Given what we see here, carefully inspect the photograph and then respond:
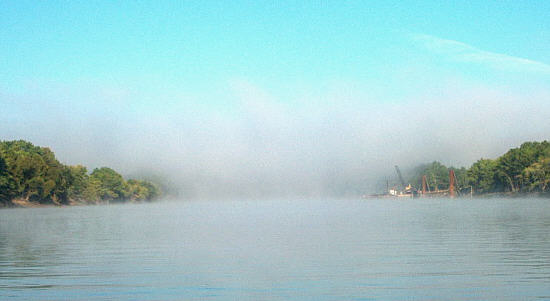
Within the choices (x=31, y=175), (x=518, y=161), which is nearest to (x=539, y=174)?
(x=518, y=161)

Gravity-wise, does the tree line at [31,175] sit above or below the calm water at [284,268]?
above

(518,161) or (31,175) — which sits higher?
(518,161)

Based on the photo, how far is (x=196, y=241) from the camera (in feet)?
97.1

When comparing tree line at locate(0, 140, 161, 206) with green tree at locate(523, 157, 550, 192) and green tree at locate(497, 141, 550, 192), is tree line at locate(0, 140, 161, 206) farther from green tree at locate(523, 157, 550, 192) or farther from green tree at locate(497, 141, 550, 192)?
green tree at locate(497, 141, 550, 192)

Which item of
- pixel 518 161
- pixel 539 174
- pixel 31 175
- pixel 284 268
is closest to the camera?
pixel 284 268

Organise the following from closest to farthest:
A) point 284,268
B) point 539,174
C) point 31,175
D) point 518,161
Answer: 1. point 284,268
2. point 31,175
3. point 539,174
4. point 518,161

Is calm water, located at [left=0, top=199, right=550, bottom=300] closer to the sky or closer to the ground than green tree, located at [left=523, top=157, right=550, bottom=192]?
closer to the ground

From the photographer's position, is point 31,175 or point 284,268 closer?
point 284,268

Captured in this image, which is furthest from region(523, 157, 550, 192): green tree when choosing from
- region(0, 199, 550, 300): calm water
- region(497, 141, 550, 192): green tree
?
region(0, 199, 550, 300): calm water

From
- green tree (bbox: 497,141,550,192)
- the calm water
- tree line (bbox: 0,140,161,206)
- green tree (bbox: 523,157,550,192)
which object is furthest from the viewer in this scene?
green tree (bbox: 497,141,550,192)

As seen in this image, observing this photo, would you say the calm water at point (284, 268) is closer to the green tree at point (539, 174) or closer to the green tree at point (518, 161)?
the green tree at point (539, 174)

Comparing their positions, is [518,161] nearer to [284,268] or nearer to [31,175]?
[31,175]

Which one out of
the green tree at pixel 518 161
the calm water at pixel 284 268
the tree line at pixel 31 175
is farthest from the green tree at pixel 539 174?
the calm water at pixel 284 268

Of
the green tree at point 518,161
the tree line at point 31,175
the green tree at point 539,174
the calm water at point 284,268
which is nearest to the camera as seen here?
the calm water at point 284,268
